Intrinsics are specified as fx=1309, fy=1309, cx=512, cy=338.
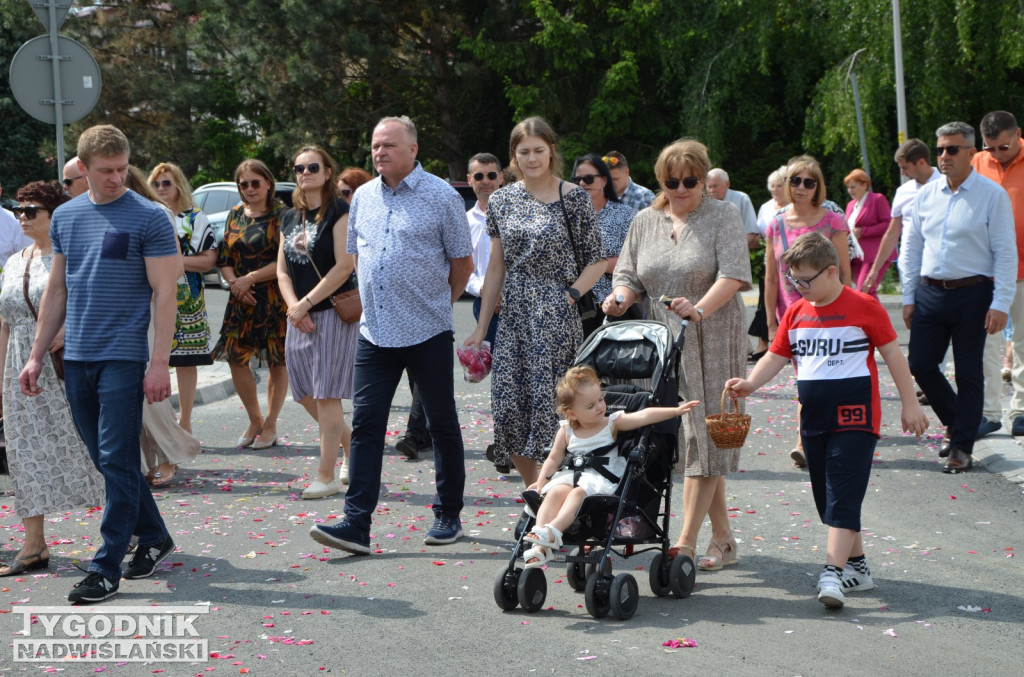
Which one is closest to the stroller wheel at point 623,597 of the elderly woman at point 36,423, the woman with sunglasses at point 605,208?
the elderly woman at point 36,423

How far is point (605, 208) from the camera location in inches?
353

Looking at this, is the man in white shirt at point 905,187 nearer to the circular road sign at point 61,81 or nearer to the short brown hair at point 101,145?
the short brown hair at point 101,145

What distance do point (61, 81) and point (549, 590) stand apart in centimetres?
685

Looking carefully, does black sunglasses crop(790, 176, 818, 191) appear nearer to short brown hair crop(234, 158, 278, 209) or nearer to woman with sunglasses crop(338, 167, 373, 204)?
woman with sunglasses crop(338, 167, 373, 204)

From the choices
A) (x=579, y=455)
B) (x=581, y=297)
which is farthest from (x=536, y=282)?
(x=579, y=455)

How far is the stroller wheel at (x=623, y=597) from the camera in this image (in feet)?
17.5

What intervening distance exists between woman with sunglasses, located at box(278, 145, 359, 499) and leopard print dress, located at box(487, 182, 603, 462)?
1436 millimetres

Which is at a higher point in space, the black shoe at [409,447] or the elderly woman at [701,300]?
the elderly woman at [701,300]

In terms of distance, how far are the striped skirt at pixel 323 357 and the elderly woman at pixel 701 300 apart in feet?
8.17

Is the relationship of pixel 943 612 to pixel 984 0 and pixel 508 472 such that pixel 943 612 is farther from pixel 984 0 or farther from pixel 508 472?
pixel 984 0

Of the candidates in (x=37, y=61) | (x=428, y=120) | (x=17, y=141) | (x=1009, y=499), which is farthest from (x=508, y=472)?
(x=17, y=141)

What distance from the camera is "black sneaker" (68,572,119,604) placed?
5770 mm

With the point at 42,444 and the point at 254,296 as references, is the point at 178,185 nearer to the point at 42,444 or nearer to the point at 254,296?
the point at 254,296

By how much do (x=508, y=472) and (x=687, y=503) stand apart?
234 cm
